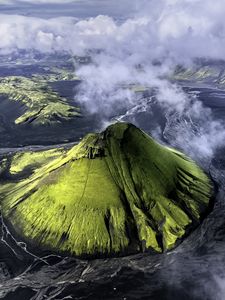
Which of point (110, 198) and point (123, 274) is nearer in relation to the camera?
point (123, 274)

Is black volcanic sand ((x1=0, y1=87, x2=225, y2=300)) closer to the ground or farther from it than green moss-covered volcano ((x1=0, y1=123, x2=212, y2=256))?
closer to the ground

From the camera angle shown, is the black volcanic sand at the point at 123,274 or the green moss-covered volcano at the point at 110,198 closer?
the black volcanic sand at the point at 123,274

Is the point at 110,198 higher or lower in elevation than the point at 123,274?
higher

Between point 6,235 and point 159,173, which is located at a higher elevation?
point 159,173

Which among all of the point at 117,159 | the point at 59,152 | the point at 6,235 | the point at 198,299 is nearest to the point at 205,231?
the point at 198,299

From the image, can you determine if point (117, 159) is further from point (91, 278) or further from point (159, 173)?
point (91, 278)
